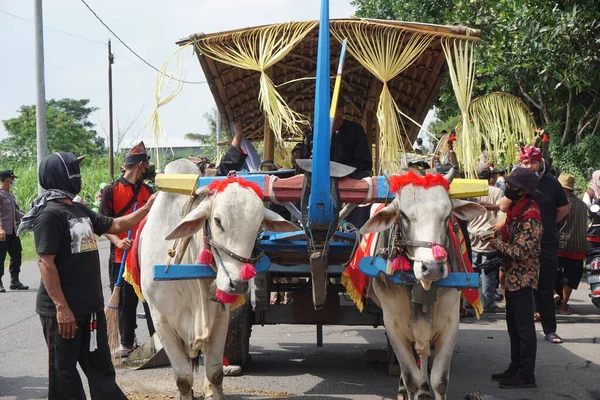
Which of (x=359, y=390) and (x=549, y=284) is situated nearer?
(x=359, y=390)

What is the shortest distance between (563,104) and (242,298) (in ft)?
46.0

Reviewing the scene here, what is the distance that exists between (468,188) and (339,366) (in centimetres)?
288

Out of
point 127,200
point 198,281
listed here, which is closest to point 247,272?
point 198,281

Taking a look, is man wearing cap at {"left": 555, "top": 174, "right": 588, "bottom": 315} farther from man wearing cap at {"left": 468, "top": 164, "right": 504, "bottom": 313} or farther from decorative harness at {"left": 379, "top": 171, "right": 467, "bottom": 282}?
decorative harness at {"left": 379, "top": 171, "right": 467, "bottom": 282}

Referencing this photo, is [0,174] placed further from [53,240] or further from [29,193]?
[29,193]

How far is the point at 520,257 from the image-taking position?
608cm

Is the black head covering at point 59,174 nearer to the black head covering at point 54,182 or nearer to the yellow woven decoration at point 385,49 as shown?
the black head covering at point 54,182

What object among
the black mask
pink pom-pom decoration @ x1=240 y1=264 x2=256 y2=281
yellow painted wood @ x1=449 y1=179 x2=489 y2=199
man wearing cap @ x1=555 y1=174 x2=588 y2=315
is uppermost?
yellow painted wood @ x1=449 y1=179 x2=489 y2=199

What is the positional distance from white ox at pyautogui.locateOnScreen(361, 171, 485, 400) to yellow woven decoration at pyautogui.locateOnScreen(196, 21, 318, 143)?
1363 millimetres

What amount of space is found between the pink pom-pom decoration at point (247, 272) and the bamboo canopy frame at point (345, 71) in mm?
1487

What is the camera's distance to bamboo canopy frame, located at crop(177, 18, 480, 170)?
5.84 metres

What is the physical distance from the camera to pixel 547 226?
7535 millimetres

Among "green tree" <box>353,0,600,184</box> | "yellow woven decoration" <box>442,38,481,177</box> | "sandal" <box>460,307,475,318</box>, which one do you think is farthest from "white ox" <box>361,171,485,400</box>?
"green tree" <box>353,0,600,184</box>

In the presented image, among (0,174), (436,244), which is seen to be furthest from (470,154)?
(0,174)
